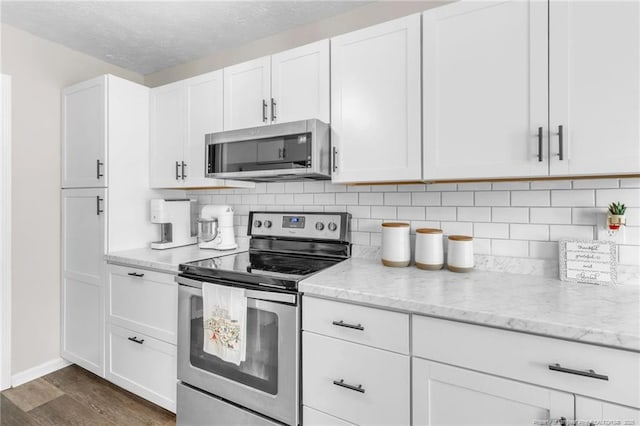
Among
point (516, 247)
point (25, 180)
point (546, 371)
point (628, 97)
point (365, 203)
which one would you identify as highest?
point (628, 97)

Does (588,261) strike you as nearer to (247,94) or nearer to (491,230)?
(491,230)

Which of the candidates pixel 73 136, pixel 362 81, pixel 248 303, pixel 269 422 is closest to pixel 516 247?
pixel 362 81

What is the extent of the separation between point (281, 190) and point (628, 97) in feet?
6.03

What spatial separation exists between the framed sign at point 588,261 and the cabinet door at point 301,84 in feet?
4.35

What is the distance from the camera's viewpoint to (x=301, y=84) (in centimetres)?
185

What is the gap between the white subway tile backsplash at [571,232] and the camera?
1.47 metres

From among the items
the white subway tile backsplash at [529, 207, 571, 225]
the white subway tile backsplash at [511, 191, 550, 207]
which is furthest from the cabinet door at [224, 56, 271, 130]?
the white subway tile backsplash at [529, 207, 571, 225]

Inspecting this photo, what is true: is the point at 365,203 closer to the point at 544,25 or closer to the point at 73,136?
the point at 544,25

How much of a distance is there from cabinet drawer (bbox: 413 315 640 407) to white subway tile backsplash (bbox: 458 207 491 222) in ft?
2.53

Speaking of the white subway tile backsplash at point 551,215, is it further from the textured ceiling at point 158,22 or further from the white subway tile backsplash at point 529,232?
the textured ceiling at point 158,22

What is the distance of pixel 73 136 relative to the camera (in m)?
2.43

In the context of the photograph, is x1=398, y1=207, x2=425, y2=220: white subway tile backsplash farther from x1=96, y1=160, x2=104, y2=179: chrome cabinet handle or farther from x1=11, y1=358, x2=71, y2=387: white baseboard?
x1=11, y1=358, x2=71, y2=387: white baseboard

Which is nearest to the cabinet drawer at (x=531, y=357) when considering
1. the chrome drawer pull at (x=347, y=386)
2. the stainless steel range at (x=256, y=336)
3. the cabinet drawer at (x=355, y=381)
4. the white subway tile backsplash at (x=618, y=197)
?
the cabinet drawer at (x=355, y=381)

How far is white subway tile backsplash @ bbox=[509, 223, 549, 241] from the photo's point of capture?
156cm
